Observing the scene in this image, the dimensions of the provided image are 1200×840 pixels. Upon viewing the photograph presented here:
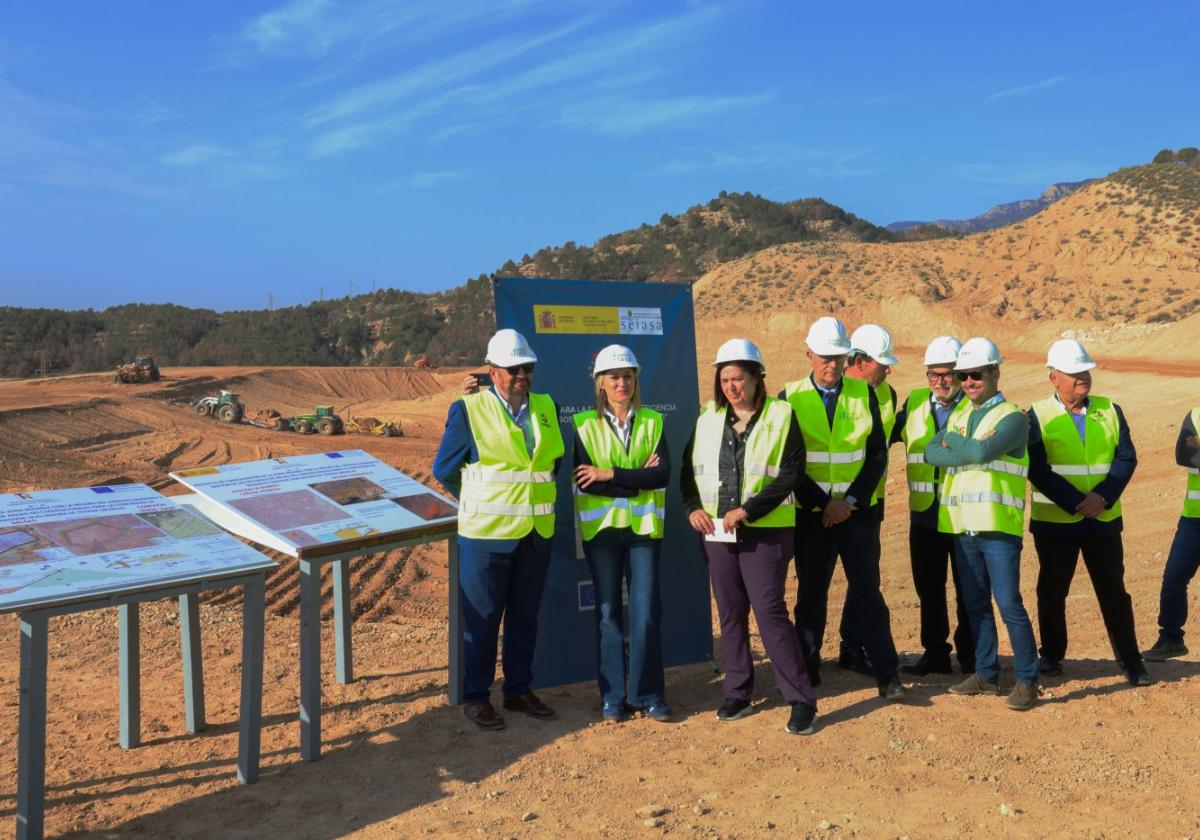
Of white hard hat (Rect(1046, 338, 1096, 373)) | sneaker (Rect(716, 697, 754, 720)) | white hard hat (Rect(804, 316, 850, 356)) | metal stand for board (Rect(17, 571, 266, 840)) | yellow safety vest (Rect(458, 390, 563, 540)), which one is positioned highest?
white hard hat (Rect(804, 316, 850, 356))

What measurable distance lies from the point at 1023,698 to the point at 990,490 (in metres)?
1.19

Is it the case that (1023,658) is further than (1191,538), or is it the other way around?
(1191,538)

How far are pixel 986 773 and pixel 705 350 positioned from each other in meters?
37.8

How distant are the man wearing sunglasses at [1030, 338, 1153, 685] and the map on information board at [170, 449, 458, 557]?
3606 mm

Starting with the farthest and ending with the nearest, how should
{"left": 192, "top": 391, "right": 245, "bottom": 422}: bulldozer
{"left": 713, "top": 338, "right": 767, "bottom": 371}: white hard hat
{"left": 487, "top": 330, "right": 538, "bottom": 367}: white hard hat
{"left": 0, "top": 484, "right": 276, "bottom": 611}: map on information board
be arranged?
{"left": 192, "top": 391, "right": 245, "bottom": 422}: bulldozer, {"left": 487, "top": 330, "right": 538, "bottom": 367}: white hard hat, {"left": 713, "top": 338, "right": 767, "bottom": 371}: white hard hat, {"left": 0, "top": 484, "right": 276, "bottom": 611}: map on information board

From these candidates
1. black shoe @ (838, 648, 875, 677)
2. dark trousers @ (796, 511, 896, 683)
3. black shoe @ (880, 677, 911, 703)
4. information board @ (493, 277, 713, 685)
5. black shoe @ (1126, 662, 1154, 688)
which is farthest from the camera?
black shoe @ (838, 648, 875, 677)

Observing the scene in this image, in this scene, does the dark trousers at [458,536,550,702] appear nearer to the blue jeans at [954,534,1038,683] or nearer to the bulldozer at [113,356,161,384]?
the blue jeans at [954,534,1038,683]

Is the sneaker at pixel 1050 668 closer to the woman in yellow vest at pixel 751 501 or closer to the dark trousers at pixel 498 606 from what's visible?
the woman in yellow vest at pixel 751 501

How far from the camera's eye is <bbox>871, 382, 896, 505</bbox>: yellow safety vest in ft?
19.4

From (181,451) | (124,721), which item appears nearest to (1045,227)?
(181,451)

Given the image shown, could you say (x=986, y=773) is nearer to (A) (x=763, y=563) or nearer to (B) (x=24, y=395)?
(A) (x=763, y=563)

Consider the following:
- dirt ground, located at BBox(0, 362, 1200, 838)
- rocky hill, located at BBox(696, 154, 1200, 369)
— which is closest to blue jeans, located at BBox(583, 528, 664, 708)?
dirt ground, located at BBox(0, 362, 1200, 838)

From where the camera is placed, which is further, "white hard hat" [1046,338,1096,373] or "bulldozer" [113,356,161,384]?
"bulldozer" [113,356,161,384]

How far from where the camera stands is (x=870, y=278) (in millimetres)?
48719
